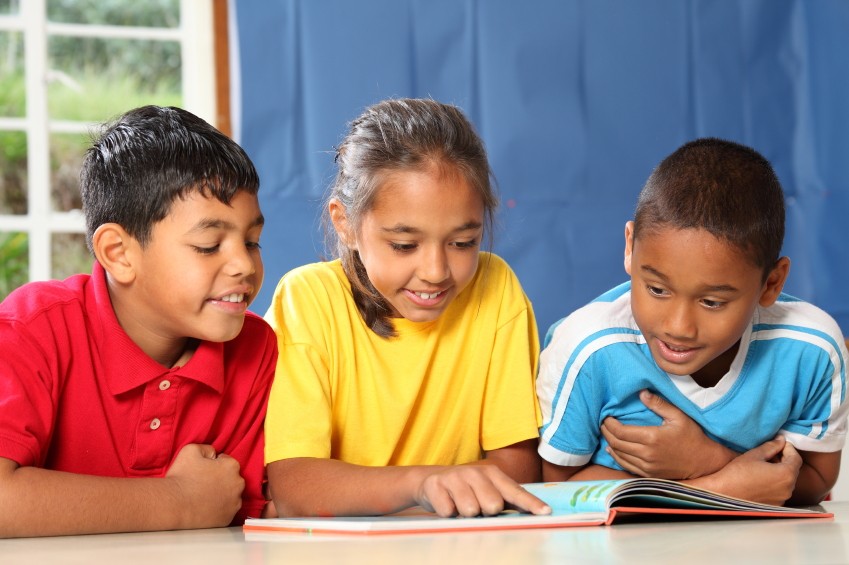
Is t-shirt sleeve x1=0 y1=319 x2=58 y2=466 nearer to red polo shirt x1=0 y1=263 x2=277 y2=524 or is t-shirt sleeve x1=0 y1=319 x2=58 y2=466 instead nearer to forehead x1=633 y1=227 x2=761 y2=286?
red polo shirt x1=0 y1=263 x2=277 y2=524

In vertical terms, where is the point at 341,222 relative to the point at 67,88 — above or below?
below

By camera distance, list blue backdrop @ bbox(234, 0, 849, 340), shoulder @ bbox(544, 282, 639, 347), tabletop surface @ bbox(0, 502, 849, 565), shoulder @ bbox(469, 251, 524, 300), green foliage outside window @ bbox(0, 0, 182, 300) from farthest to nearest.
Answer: green foliage outside window @ bbox(0, 0, 182, 300) → blue backdrop @ bbox(234, 0, 849, 340) → shoulder @ bbox(469, 251, 524, 300) → shoulder @ bbox(544, 282, 639, 347) → tabletop surface @ bbox(0, 502, 849, 565)

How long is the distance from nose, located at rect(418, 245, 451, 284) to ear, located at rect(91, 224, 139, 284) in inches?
16.3

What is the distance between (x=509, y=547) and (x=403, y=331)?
696mm

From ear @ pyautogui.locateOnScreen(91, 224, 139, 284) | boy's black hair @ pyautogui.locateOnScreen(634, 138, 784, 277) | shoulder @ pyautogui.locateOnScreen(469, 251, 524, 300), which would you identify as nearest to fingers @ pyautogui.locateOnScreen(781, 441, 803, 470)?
boy's black hair @ pyautogui.locateOnScreen(634, 138, 784, 277)

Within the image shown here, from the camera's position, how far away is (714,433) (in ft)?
4.48

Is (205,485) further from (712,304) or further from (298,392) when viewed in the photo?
(712,304)

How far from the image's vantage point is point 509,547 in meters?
0.79

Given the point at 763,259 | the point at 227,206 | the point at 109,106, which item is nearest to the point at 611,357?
the point at 763,259

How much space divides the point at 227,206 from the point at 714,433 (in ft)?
2.56

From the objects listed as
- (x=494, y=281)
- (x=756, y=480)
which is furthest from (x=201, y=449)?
(x=756, y=480)

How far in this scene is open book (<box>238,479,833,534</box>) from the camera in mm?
912

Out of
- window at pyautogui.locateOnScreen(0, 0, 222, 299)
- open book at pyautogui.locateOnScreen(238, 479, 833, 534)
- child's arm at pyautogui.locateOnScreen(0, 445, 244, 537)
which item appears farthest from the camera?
window at pyautogui.locateOnScreen(0, 0, 222, 299)

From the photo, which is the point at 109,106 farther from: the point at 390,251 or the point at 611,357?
the point at 611,357
